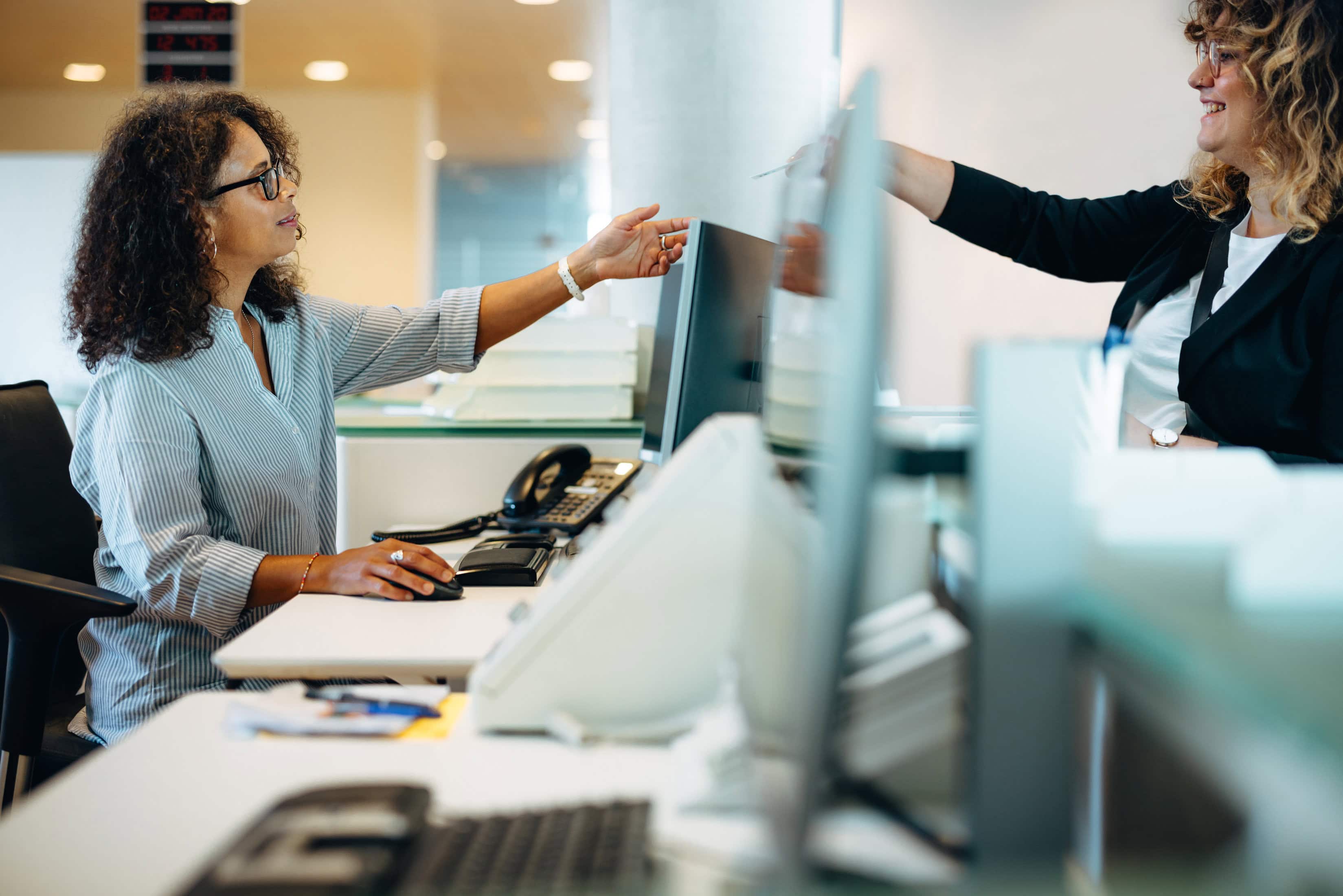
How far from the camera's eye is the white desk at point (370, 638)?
102cm

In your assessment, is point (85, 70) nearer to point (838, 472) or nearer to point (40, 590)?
point (40, 590)

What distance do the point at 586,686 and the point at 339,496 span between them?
1.57 metres

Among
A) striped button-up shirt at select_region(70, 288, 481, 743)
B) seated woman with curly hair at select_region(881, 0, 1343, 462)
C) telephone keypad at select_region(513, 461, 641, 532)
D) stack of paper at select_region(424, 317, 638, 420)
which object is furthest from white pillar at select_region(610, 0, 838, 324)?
striped button-up shirt at select_region(70, 288, 481, 743)

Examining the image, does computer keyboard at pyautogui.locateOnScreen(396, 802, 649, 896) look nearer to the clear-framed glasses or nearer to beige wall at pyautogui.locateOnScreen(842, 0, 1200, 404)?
the clear-framed glasses

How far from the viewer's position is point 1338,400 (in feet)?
4.21

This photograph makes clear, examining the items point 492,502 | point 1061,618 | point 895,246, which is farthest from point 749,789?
point 492,502

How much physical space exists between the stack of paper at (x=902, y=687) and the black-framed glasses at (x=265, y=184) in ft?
4.50

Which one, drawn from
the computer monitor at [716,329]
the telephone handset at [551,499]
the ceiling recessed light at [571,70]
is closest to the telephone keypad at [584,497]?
the telephone handset at [551,499]

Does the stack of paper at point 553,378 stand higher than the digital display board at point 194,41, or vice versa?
the digital display board at point 194,41

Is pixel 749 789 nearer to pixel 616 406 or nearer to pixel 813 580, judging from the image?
pixel 813 580

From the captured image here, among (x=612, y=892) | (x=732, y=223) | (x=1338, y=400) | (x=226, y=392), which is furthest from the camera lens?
(x=732, y=223)

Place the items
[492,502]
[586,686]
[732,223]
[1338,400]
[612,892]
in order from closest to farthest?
[612,892], [586,686], [1338,400], [492,502], [732,223]

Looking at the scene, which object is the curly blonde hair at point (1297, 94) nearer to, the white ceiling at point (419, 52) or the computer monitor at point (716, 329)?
the computer monitor at point (716, 329)

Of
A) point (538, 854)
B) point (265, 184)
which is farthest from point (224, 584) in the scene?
point (538, 854)
